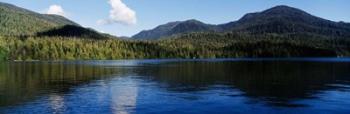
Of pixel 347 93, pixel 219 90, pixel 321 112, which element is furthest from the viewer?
pixel 219 90

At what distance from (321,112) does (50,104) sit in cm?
3143

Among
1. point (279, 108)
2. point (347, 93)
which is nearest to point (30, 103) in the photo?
point (279, 108)

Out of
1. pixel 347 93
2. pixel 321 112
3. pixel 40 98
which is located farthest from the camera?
pixel 347 93

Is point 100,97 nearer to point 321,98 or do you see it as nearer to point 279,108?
point 279,108

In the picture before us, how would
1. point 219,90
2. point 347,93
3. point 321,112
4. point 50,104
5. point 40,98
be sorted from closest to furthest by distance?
point 321,112, point 50,104, point 40,98, point 347,93, point 219,90

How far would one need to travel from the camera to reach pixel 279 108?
58.6 metres

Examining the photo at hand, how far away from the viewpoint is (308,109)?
58062 mm

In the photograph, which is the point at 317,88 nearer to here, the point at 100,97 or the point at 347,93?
the point at 347,93

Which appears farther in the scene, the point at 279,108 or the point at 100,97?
the point at 100,97

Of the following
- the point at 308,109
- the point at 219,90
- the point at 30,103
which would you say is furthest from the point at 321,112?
the point at 30,103

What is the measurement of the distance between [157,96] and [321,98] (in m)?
22.5

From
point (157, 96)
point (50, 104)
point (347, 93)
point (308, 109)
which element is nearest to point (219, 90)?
point (157, 96)

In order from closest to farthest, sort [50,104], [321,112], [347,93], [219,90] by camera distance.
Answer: [321,112]
[50,104]
[347,93]
[219,90]

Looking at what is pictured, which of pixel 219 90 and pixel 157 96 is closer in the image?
pixel 157 96
